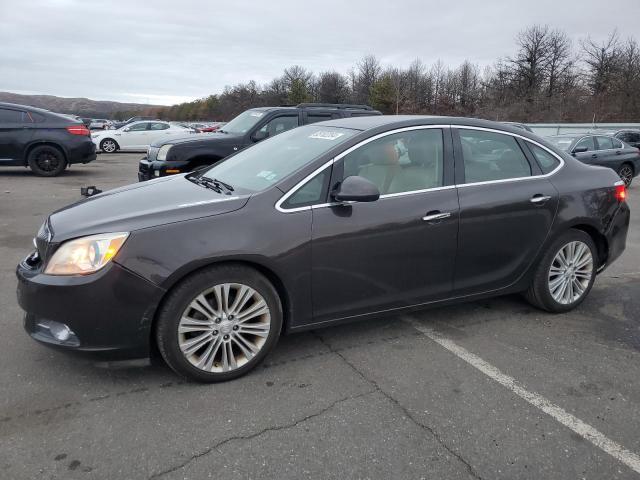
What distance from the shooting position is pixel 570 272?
429 centimetres

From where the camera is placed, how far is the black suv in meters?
8.38

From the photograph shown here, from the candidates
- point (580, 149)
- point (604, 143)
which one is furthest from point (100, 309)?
point (604, 143)

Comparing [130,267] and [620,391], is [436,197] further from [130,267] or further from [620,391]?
[130,267]

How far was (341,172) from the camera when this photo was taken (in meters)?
3.39

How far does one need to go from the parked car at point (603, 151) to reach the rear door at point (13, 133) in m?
12.7

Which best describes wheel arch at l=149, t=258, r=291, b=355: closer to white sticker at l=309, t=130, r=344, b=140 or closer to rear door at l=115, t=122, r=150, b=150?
white sticker at l=309, t=130, r=344, b=140

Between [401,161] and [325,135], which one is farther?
[325,135]

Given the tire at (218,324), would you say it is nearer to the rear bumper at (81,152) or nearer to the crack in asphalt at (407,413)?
the crack in asphalt at (407,413)

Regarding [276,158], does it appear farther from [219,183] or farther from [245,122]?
[245,122]

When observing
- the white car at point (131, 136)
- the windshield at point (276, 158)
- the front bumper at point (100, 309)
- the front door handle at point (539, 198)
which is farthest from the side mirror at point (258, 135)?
the white car at point (131, 136)

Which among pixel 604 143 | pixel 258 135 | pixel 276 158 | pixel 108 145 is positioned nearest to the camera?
pixel 276 158

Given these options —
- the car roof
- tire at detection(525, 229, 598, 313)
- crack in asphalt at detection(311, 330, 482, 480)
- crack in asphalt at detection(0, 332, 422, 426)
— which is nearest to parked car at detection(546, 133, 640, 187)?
tire at detection(525, 229, 598, 313)

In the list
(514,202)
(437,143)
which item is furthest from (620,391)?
(437,143)

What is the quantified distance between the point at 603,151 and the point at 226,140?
33.6 feet
